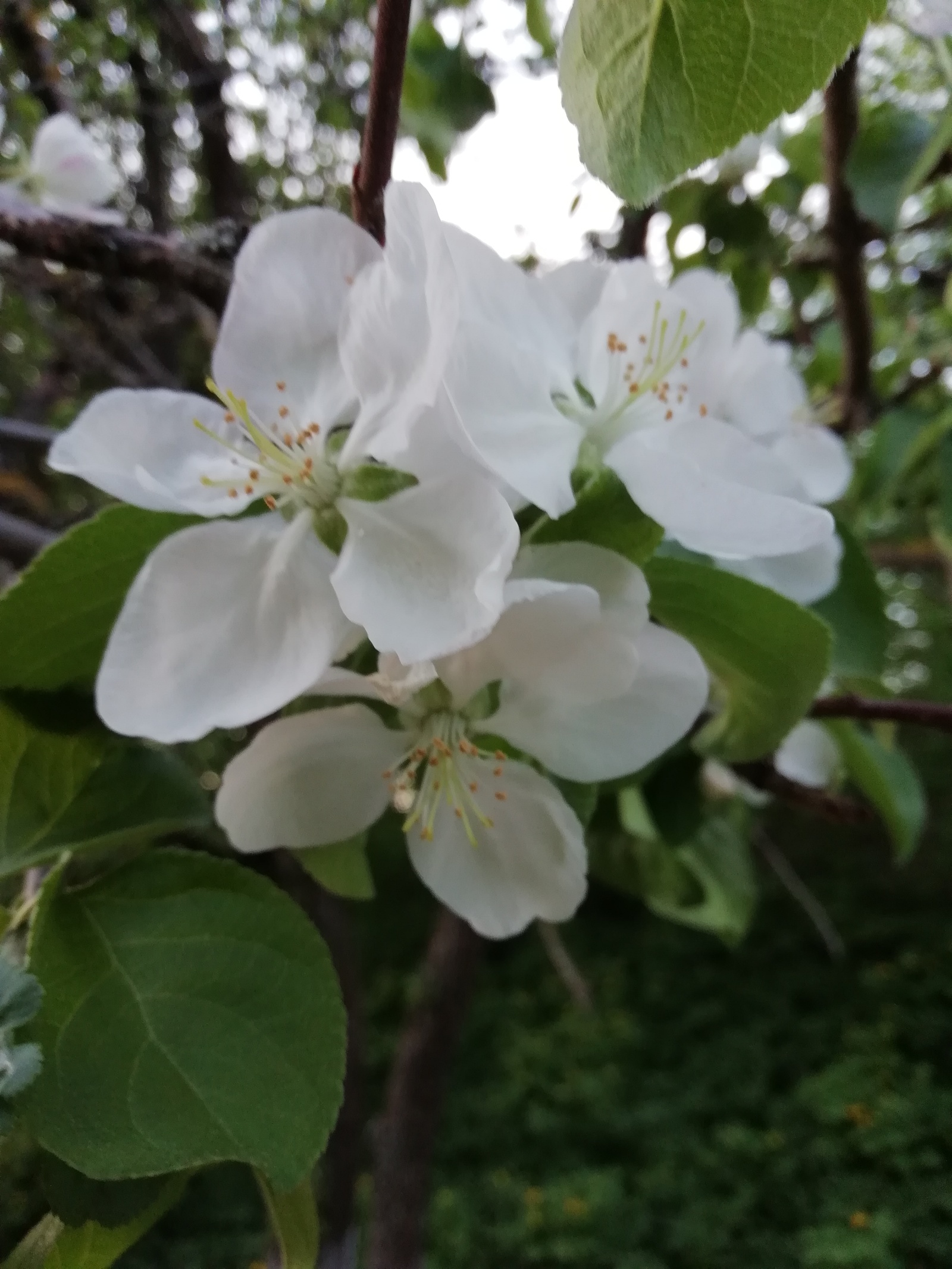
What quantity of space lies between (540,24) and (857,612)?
56 cm

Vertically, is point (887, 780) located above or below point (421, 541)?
below

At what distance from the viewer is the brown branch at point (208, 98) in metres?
1.14

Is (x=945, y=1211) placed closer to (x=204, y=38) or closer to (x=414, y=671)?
(x=414, y=671)

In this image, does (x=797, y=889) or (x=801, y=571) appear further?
(x=797, y=889)

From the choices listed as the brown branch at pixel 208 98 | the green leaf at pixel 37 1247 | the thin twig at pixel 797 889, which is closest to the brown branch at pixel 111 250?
the green leaf at pixel 37 1247

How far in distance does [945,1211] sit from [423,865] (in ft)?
2.48

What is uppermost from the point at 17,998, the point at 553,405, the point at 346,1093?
the point at 553,405

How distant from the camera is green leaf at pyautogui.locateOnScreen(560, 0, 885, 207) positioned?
254 mm

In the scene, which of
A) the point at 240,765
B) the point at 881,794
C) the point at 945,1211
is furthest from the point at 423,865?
the point at 945,1211

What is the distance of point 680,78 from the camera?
10.3 inches

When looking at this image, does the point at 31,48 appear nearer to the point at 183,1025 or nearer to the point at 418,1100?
the point at 183,1025

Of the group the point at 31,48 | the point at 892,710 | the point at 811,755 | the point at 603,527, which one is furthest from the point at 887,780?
the point at 31,48

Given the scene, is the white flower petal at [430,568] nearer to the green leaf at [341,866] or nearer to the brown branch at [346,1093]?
the green leaf at [341,866]

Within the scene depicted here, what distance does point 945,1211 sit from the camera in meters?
0.82
